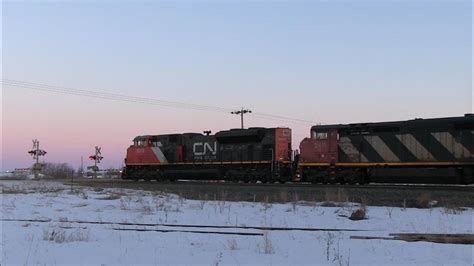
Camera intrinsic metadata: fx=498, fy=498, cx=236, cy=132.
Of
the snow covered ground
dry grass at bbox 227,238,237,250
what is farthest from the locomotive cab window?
dry grass at bbox 227,238,237,250

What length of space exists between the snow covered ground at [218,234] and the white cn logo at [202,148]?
17.8 meters

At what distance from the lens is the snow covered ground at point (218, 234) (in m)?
7.85

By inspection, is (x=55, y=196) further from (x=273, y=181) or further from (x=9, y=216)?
(x=273, y=181)

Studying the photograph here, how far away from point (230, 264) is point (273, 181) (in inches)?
967

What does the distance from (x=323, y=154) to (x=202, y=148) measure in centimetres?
1030

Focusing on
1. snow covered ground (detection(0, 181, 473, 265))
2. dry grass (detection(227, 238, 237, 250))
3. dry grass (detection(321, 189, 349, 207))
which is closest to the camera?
snow covered ground (detection(0, 181, 473, 265))

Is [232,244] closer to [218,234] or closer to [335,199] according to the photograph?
[218,234]

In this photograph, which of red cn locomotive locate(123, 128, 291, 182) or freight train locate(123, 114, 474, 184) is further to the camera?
red cn locomotive locate(123, 128, 291, 182)

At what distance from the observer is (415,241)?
364 inches

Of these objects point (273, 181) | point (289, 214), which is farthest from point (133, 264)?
point (273, 181)

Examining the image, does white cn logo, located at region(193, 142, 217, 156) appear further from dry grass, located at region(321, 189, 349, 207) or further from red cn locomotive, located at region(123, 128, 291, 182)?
dry grass, located at region(321, 189, 349, 207)

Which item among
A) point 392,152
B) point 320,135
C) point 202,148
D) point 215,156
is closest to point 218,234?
A: point 392,152

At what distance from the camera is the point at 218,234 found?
10.6m

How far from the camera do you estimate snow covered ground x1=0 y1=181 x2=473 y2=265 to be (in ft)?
25.8
